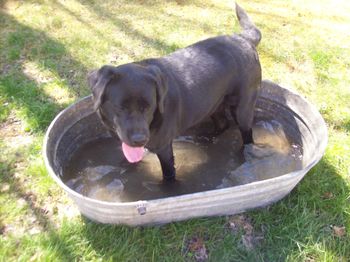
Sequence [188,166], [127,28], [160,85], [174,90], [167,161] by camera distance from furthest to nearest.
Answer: [127,28] → [188,166] → [167,161] → [174,90] → [160,85]

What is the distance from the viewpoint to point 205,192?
2.34 m

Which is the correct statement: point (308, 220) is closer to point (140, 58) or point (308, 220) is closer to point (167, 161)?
point (167, 161)

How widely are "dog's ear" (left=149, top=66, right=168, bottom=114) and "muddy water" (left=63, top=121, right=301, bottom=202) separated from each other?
838 millimetres

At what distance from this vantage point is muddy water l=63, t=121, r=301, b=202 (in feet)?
10.3

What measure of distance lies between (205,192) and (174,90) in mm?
811

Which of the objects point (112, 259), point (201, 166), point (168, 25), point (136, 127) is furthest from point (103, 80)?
point (168, 25)

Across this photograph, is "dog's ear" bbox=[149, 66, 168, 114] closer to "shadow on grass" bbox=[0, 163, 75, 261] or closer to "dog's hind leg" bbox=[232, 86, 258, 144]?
"dog's hind leg" bbox=[232, 86, 258, 144]

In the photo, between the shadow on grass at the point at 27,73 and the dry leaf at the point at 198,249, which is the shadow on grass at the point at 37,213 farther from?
the dry leaf at the point at 198,249

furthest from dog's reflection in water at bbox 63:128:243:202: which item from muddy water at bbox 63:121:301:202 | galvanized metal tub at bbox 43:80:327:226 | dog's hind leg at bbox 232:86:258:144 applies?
dog's hind leg at bbox 232:86:258:144

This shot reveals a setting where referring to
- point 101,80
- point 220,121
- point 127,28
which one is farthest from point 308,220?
point 127,28

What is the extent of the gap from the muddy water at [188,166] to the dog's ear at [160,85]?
0.84 m

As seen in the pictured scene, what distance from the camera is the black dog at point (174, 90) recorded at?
2.38 metres

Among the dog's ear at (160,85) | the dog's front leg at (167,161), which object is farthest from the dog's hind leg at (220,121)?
the dog's ear at (160,85)

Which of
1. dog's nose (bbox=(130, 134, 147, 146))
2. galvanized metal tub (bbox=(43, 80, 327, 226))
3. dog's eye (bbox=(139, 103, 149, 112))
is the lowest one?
galvanized metal tub (bbox=(43, 80, 327, 226))
